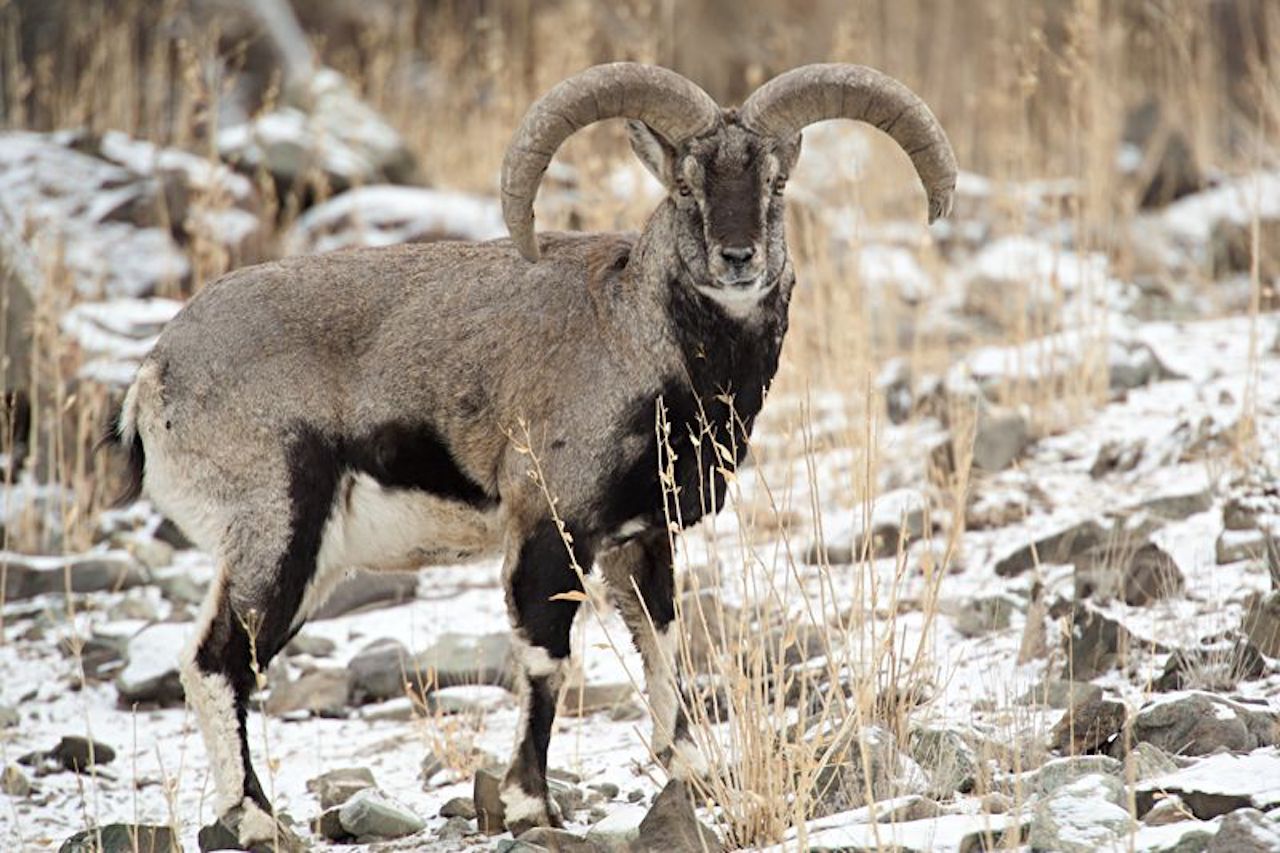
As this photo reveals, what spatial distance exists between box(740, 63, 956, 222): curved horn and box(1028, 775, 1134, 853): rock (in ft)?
7.58

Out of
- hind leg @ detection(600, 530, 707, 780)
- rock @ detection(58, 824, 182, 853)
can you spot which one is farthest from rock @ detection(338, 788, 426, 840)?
hind leg @ detection(600, 530, 707, 780)

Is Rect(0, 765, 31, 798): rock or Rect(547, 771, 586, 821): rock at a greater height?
Rect(547, 771, 586, 821): rock

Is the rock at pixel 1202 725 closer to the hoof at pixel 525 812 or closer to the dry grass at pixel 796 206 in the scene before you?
the dry grass at pixel 796 206

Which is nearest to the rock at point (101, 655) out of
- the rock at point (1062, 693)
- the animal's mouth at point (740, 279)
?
the animal's mouth at point (740, 279)

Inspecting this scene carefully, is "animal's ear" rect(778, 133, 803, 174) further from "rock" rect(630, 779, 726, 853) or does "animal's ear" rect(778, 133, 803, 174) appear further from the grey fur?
"rock" rect(630, 779, 726, 853)

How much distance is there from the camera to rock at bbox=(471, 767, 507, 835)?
5.61m

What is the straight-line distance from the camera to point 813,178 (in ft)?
46.2

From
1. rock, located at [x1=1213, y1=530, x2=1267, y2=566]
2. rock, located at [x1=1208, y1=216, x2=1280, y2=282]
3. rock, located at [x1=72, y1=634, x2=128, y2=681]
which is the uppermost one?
rock, located at [x1=1208, y1=216, x2=1280, y2=282]

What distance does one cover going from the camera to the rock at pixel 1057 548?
744 centimetres

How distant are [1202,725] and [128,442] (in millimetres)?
3948

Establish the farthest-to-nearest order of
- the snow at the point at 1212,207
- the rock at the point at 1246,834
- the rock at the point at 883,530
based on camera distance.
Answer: the snow at the point at 1212,207, the rock at the point at 883,530, the rock at the point at 1246,834

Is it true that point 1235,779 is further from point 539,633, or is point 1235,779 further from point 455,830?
point 455,830

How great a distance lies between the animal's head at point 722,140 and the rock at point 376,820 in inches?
79.1

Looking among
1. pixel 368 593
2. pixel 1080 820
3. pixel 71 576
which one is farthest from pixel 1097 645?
pixel 71 576
